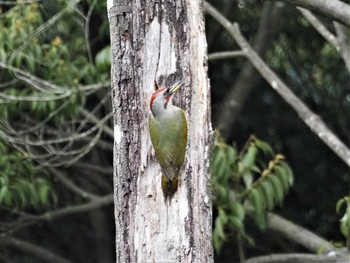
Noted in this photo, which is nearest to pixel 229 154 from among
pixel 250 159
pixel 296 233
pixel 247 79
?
pixel 250 159

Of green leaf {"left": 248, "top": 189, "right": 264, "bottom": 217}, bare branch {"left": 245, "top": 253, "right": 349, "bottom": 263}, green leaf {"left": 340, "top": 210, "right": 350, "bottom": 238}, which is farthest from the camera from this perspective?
green leaf {"left": 248, "top": 189, "right": 264, "bottom": 217}

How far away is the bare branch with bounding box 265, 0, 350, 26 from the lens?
4.96 meters

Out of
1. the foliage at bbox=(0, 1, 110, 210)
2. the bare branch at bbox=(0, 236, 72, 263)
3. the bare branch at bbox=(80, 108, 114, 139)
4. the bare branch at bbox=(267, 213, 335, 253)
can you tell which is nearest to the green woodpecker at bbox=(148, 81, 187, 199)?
the foliage at bbox=(0, 1, 110, 210)

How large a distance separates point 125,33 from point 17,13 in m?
3.34

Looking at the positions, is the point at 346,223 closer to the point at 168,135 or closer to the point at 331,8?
the point at 331,8

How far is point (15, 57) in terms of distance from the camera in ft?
21.8

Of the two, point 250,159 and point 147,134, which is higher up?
point 250,159

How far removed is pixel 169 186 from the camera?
3.42m

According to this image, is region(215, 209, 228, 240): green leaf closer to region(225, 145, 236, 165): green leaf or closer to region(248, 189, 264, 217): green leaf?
region(248, 189, 264, 217): green leaf

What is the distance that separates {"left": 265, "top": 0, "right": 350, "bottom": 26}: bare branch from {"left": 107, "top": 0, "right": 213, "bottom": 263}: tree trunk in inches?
57.7

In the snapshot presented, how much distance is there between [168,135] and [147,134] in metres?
0.10

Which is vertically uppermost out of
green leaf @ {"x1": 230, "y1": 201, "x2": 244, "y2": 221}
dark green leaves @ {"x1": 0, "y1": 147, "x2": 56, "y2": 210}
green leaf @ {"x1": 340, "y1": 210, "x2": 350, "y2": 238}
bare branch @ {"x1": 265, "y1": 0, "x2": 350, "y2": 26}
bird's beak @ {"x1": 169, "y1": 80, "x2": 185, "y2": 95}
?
bare branch @ {"x1": 265, "y1": 0, "x2": 350, "y2": 26}

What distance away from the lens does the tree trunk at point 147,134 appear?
11.2 ft

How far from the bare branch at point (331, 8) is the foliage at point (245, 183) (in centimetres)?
127
